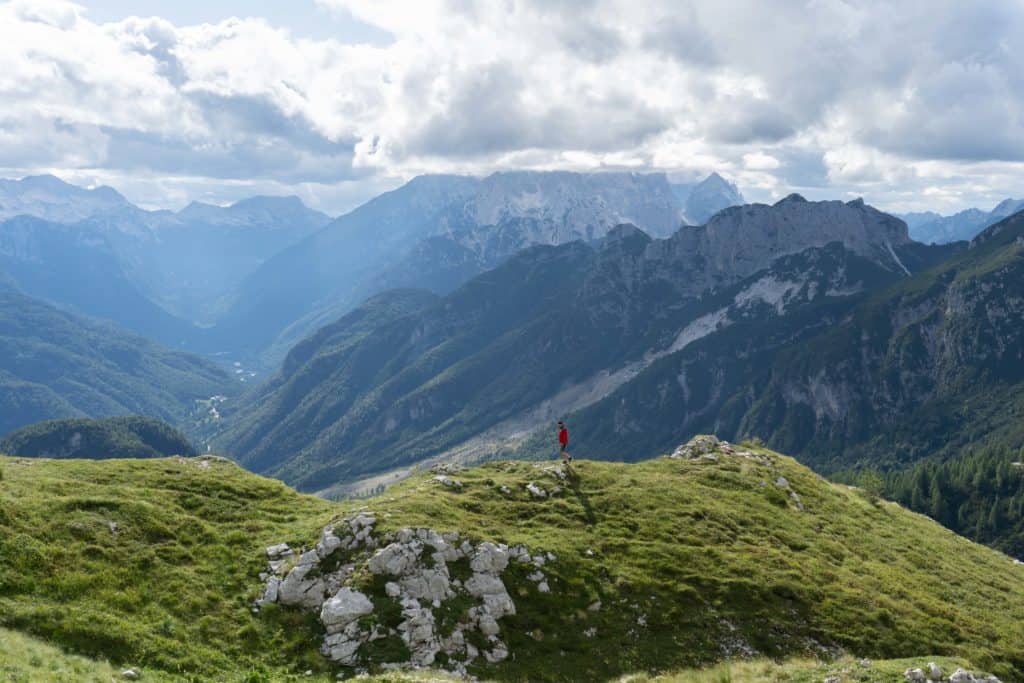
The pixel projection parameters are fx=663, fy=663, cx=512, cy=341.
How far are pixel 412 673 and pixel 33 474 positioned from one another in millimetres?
33785

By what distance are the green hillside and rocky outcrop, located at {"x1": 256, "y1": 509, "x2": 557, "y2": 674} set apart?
40 cm

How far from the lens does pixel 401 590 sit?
38250 millimetres

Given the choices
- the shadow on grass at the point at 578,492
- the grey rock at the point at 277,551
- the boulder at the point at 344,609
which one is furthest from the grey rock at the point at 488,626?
the shadow on grass at the point at 578,492

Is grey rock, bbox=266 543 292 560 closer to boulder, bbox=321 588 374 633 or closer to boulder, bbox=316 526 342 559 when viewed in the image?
boulder, bbox=316 526 342 559

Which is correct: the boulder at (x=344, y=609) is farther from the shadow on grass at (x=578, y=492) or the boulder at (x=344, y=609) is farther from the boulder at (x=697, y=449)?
the boulder at (x=697, y=449)

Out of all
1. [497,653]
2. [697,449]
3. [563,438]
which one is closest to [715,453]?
[697,449]

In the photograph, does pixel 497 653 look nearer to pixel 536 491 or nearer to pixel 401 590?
pixel 401 590

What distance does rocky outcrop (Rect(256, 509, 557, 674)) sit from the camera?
35688mm

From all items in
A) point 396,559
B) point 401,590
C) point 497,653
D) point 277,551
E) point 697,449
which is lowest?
point 497,653

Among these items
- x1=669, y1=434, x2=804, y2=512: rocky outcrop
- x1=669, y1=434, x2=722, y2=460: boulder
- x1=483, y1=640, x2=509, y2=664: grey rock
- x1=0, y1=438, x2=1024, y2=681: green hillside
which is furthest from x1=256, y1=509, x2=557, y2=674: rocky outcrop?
x1=669, y1=434, x2=722, y2=460: boulder

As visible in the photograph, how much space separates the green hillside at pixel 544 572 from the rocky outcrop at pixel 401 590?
15.8 inches

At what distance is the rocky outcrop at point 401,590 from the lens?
3569 cm

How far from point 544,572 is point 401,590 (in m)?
9.67

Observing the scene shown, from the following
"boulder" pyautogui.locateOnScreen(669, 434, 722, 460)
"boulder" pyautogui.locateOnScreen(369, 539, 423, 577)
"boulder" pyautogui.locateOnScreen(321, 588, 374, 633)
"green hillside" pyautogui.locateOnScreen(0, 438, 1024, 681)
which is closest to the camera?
"green hillside" pyautogui.locateOnScreen(0, 438, 1024, 681)
